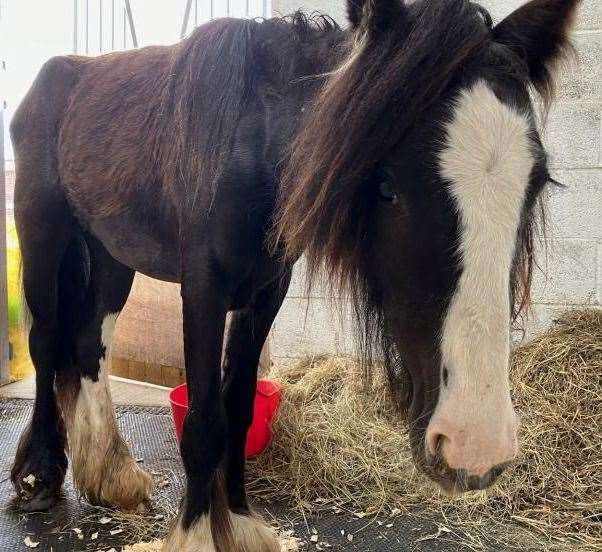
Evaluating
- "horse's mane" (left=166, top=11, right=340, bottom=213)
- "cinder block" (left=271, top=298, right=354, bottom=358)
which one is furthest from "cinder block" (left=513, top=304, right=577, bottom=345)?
"horse's mane" (left=166, top=11, right=340, bottom=213)

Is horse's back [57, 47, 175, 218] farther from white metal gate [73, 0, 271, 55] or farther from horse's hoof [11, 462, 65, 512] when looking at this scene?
white metal gate [73, 0, 271, 55]

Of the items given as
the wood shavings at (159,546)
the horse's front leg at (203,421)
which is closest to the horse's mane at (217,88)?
the horse's front leg at (203,421)

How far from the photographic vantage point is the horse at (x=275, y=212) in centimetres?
76

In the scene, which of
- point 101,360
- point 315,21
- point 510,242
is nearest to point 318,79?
point 315,21

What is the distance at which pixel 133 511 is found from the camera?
1642 millimetres

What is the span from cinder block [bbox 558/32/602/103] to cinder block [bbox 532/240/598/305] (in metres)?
0.57

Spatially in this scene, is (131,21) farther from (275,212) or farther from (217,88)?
(275,212)

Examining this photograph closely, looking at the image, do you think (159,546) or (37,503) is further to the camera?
(37,503)

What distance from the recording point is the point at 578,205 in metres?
2.27

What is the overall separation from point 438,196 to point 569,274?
1.76 meters

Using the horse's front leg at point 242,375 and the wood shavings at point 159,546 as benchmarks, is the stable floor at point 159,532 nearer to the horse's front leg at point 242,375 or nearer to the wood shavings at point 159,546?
the wood shavings at point 159,546

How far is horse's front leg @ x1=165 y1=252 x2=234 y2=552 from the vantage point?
1188 millimetres

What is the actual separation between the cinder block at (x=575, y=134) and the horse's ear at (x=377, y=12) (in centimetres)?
160

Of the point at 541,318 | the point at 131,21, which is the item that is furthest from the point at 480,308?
the point at 131,21
